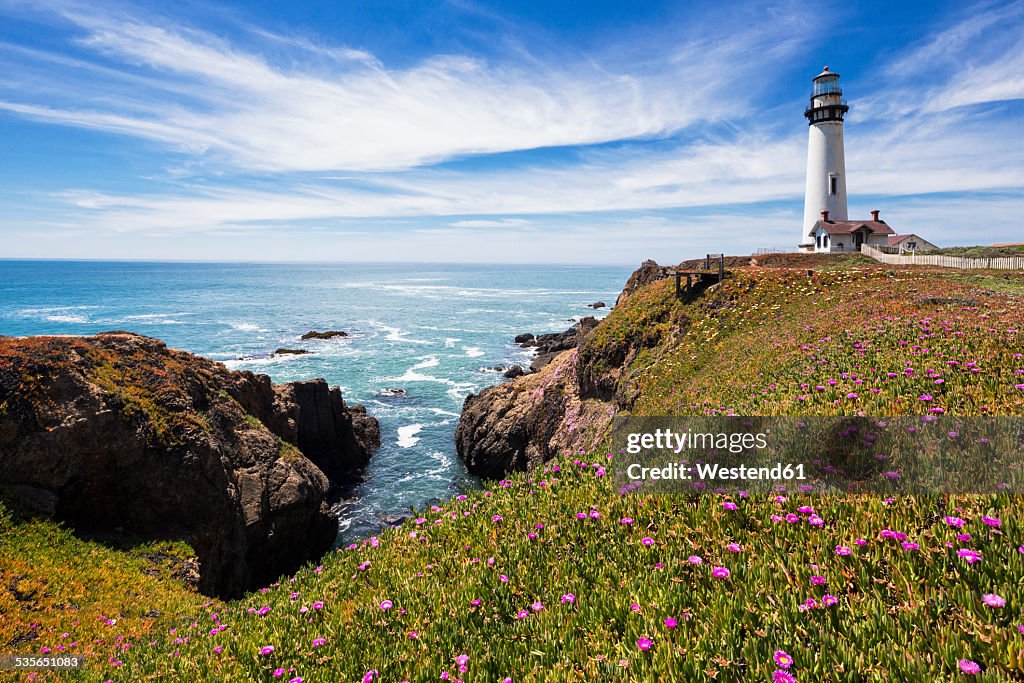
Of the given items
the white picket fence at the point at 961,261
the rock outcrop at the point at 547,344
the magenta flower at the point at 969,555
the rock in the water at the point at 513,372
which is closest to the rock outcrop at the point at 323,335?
the rock outcrop at the point at 547,344

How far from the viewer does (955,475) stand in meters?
5.68

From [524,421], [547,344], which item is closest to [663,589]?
[524,421]

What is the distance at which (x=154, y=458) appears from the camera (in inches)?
680

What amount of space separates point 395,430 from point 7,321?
361ft

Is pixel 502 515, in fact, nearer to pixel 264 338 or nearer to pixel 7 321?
pixel 264 338

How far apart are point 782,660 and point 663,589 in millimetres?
1332

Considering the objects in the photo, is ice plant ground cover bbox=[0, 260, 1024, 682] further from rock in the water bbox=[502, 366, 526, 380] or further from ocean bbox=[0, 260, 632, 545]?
rock in the water bbox=[502, 366, 526, 380]

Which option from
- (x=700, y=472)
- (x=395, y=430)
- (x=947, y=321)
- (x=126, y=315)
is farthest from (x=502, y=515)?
(x=126, y=315)

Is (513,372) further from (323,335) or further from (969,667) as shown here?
(969,667)

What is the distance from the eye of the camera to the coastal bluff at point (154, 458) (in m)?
15.4

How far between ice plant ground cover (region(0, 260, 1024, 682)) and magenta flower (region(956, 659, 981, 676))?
19 mm

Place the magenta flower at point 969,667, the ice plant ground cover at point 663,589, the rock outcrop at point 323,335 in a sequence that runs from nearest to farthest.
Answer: the magenta flower at point 969,667
the ice plant ground cover at point 663,589
the rock outcrop at point 323,335

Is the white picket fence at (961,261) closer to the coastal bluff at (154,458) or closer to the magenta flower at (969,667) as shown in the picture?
the magenta flower at (969,667)

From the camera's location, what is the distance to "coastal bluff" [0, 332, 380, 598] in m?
15.4
